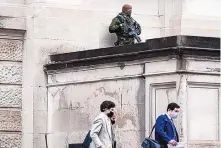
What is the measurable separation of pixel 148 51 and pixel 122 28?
8.14 feet

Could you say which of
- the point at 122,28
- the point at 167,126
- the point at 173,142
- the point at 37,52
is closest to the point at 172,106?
the point at 167,126

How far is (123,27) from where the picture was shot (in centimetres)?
1862

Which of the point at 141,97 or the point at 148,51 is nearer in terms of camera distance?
the point at 148,51

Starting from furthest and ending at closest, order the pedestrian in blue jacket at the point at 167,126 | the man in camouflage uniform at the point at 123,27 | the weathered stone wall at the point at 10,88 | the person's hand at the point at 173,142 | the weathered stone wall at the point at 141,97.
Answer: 1. the man in camouflage uniform at the point at 123,27
2. the weathered stone wall at the point at 10,88
3. the weathered stone wall at the point at 141,97
4. the pedestrian in blue jacket at the point at 167,126
5. the person's hand at the point at 173,142

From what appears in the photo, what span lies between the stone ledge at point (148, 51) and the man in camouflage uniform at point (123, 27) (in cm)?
103

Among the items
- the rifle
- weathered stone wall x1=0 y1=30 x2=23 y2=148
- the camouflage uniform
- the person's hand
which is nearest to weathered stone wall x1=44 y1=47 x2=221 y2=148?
the person's hand

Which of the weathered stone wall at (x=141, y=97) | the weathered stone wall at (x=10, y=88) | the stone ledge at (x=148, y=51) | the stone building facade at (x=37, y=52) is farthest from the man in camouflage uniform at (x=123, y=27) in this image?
the weathered stone wall at (x=10, y=88)

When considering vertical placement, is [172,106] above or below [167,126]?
above

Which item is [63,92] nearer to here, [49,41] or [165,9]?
[49,41]

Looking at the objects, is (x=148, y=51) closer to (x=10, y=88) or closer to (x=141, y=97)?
(x=141, y=97)

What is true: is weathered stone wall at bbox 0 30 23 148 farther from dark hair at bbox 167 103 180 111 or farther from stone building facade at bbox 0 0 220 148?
dark hair at bbox 167 103 180 111

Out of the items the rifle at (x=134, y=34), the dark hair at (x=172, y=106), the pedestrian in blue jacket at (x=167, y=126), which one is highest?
the rifle at (x=134, y=34)

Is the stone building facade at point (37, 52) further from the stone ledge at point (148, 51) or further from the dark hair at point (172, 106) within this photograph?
the dark hair at point (172, 106)

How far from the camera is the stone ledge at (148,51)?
1568 centimetres
